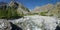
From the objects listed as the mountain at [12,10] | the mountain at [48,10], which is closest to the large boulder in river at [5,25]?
the mountain at [12,10]

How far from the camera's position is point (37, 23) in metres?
2.08

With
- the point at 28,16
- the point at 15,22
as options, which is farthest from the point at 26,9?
the point at 15,22

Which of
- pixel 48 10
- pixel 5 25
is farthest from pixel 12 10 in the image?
pixel 48 10

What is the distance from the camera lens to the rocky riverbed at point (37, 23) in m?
2.02

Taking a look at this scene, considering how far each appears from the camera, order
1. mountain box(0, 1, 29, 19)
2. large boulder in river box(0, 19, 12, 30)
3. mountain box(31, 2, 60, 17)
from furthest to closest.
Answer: mountain box(31, 2, 60, 17) < mountain box(0, 1, 29, 19) < large boulder in river box(0, 19, 12, 30)

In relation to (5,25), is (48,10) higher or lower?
higher

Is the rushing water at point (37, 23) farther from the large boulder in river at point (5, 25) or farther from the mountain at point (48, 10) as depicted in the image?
the large boulder in river at point (5, 25)

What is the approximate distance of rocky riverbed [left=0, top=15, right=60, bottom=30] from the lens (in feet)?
6.63

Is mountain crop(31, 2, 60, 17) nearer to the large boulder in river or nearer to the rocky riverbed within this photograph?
the rocky riverbed

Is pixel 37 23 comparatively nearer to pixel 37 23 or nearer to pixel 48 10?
pixel 37 23

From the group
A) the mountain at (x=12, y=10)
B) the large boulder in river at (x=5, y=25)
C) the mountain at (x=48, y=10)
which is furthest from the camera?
the mountain at (x=48, y=10)

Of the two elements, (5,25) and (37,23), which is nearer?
(5,25)

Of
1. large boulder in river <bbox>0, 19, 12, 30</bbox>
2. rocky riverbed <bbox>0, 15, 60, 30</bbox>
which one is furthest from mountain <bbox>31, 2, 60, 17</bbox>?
large boulder in river <bbox>0, 19, 12, 30</bbox>

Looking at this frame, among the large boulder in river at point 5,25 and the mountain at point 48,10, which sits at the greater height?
the mountain at point 48,10
